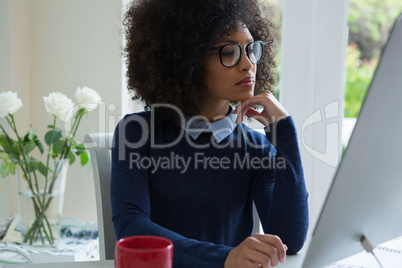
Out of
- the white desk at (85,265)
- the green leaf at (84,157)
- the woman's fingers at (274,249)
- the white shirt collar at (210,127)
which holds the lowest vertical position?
the white desk at (85,265)

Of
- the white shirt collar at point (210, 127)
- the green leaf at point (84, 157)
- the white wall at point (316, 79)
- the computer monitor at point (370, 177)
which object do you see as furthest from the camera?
the white wall at point (316, 79)

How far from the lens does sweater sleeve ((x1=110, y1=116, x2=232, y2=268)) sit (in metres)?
0.90

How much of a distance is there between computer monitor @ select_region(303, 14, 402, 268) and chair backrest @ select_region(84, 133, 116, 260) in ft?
2.05

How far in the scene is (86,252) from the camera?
1.78 meters

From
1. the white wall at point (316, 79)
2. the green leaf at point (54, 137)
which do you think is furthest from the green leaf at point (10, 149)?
the white wall at point (316, 79)

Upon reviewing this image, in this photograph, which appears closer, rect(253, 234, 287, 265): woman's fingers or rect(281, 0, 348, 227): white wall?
rect(253, 234, 287, 265): woman's fingers

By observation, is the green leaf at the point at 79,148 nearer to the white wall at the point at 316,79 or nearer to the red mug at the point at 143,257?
the white wall at the point at 316,79

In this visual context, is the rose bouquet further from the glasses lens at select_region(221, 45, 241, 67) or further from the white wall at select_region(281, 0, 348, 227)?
the white wall at select_region(281, 0, 348, 227)

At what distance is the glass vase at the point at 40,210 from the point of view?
1692 mm

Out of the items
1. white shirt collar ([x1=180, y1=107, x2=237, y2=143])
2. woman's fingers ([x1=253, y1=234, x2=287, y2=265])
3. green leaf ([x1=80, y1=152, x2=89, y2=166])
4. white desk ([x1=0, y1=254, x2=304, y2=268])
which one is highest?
white shirt collar ([x1=180, y1=107, x2=237, y2=143])

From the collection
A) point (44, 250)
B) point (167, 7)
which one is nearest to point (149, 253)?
point (167, 7)

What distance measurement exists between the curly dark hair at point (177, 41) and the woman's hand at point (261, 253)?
19.8 inches

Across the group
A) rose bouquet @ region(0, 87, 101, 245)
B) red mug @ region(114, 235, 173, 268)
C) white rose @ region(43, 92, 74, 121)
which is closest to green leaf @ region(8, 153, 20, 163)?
rose bouquet @ region(0, 87, 101, 245)

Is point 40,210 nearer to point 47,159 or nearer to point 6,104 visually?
point 47,159
